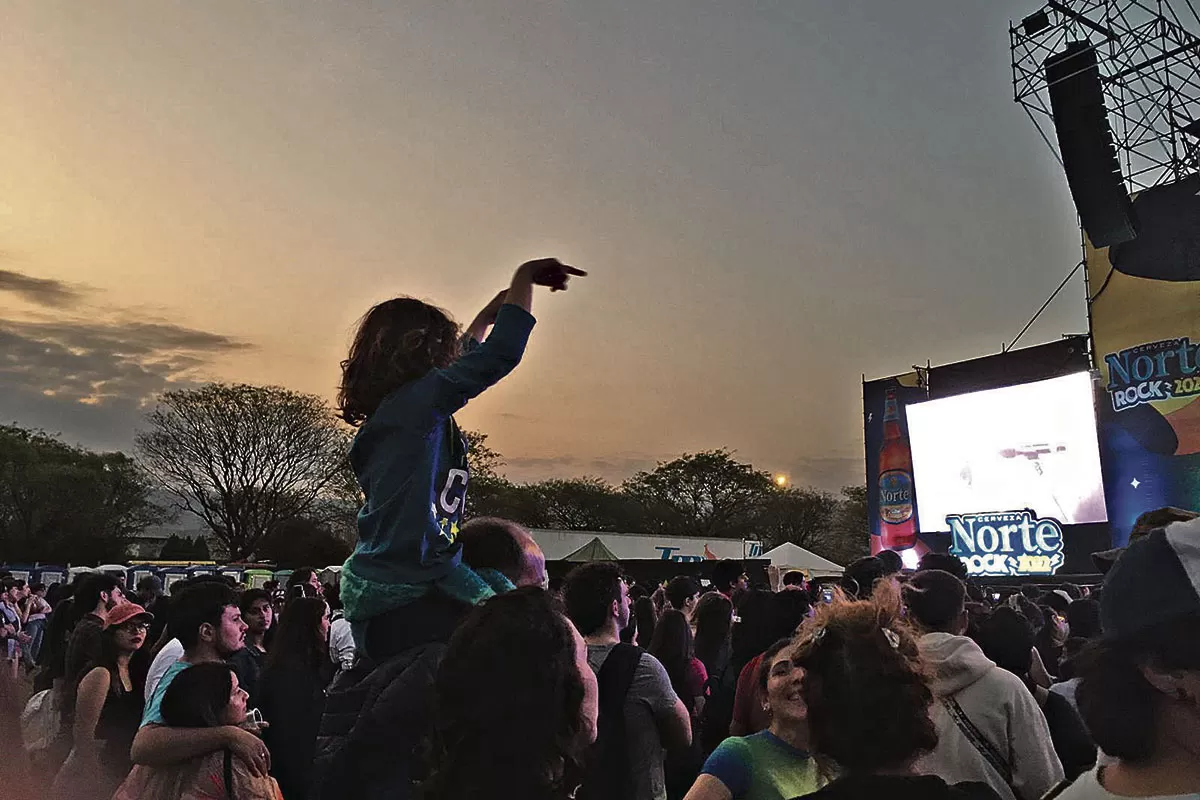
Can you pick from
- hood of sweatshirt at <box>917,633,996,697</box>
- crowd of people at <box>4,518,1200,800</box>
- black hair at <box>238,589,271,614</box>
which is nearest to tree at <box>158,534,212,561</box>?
black hair at <box>238,589,271,614</box>

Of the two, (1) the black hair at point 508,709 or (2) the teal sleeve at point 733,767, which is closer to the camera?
(1) the black hair at point 508,709

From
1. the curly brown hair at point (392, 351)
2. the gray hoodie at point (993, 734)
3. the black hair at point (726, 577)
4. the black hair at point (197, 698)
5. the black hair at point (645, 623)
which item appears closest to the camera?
the curly brown hair at point (392, 351)

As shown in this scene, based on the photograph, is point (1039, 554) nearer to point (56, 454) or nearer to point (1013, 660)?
point (1013, 660)

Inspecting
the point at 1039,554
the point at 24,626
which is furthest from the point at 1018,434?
the point at 24,626

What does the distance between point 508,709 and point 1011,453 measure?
1961cm

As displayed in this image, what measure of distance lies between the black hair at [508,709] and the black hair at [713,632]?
13.5 feet

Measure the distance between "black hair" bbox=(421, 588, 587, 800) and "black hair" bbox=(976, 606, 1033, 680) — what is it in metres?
2.60

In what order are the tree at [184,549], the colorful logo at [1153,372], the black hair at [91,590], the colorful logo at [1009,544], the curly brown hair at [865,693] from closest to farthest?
1. the curly brown hair at [865,693]
2. the black hair at [91,590]
3. the colorful logo at [1153,372]
4. the colorful logo at [1009,544]
5. the tree at [184,549]

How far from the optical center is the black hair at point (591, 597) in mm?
3939

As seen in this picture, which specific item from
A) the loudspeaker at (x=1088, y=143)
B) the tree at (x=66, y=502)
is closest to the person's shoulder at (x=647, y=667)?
the loudspeaker at (x=1088, y=143)

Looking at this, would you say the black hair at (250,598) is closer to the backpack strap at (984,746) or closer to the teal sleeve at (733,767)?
the teal sleeve at (733,767)

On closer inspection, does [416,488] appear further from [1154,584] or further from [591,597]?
[591,597]

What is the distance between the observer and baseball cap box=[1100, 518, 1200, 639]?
163 cm

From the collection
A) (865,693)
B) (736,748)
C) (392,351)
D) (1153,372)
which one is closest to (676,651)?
A: (736,748)
